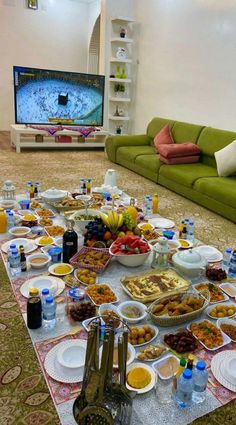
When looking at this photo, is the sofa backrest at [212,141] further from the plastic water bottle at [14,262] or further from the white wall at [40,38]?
the white wall at [40,38]

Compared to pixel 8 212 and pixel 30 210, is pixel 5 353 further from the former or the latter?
pixel 30 210

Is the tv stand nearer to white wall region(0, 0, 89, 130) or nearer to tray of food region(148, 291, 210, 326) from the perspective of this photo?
white wall region(0, 0, 89, 130)

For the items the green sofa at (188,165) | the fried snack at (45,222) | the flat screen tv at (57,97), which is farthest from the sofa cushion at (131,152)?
the fried snack at (45,222)

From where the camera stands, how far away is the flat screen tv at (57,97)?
6.27 m

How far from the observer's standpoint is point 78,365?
4.92 ft

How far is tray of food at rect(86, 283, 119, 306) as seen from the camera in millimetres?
1932

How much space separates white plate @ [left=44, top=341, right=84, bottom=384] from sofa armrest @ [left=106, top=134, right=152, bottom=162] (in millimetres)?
4655

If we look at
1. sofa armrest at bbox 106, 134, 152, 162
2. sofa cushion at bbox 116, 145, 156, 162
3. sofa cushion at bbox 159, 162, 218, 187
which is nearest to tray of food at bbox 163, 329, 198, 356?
sofa cushion at bbox 159, 162, 218, 187

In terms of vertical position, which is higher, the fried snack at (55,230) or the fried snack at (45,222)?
the fried snack at (45,222)

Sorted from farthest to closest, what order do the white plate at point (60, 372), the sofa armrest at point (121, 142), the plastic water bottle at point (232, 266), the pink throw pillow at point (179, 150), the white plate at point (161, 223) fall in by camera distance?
the sofa armrest at point (121, 142), the pink throw pillow at point (179, 150), the white plate at point (161, 223), the plastic water bottle at point (232, 266), the white plate at point (60, 372)

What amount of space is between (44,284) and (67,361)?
2.03 feet

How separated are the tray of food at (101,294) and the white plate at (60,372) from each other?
0.44m

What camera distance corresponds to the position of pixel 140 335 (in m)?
1.69

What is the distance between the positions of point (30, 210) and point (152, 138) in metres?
3.39
